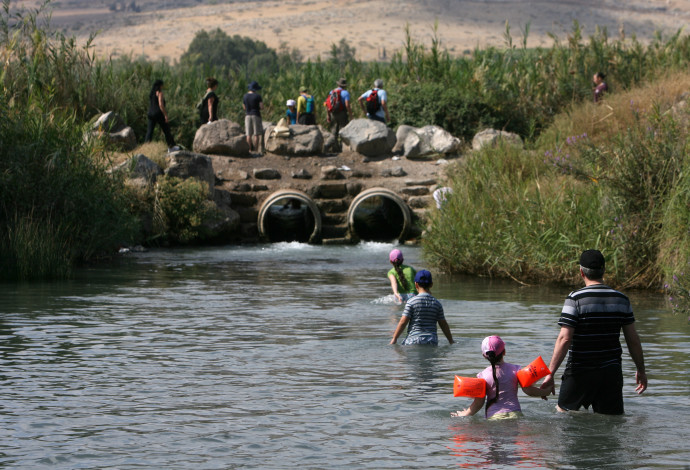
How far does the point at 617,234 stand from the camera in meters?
16.7

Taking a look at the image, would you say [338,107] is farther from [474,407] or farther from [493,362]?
[493,362]

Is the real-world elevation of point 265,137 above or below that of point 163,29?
below

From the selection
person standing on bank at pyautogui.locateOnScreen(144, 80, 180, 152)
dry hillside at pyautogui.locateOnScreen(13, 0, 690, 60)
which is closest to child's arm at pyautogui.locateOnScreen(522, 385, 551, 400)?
person standing on bank at pyautogui.locateOnScreen(144, 80, 180, 152)

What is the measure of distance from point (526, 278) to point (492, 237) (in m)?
0.94

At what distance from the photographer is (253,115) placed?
31391 mm

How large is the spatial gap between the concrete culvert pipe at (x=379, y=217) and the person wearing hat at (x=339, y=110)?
2.64m

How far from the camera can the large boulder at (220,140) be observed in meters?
31.4

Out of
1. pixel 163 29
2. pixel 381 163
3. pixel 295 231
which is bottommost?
pixel 295 231

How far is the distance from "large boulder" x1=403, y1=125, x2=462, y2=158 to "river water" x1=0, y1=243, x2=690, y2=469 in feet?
45.5

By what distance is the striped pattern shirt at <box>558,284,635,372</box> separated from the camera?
7.91 meters

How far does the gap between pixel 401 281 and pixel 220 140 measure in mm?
17120

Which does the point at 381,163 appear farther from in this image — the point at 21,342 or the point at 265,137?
the point at 21,342

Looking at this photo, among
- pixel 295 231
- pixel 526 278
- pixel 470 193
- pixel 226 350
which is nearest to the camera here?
pixel 226 350

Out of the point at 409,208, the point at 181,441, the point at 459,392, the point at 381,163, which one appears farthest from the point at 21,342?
the point at 381,163
